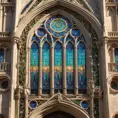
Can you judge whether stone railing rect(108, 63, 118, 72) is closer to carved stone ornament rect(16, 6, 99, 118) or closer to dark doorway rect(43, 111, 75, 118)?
carved stone ornament rect(16, 6, 99, 118)

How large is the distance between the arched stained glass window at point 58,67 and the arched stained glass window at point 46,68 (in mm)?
376

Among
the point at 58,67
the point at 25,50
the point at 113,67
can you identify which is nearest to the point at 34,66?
the point at 25,50

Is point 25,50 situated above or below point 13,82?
above

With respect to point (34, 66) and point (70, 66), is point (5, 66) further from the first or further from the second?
point (70, 66)

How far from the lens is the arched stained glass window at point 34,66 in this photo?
2189cm

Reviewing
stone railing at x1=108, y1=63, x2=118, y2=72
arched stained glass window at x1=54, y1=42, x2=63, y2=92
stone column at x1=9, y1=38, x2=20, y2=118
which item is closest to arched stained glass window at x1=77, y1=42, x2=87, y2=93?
arched stained glass window at x1=54, y1=42, x2=63, y2=92

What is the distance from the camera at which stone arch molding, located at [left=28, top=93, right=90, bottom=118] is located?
21094 millimetres

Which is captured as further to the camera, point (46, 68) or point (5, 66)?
point (46, 68)

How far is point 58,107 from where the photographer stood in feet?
70.1

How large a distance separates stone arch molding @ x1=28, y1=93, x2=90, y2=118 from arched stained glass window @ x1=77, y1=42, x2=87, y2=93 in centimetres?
107

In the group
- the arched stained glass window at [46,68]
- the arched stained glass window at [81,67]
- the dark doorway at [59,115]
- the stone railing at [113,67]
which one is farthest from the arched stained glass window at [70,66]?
the stone railing at [113,67]

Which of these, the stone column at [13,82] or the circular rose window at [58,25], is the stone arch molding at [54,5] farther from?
the stone column at [13,82]

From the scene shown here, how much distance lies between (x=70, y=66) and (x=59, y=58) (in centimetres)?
74

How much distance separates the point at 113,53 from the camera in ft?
73.4
